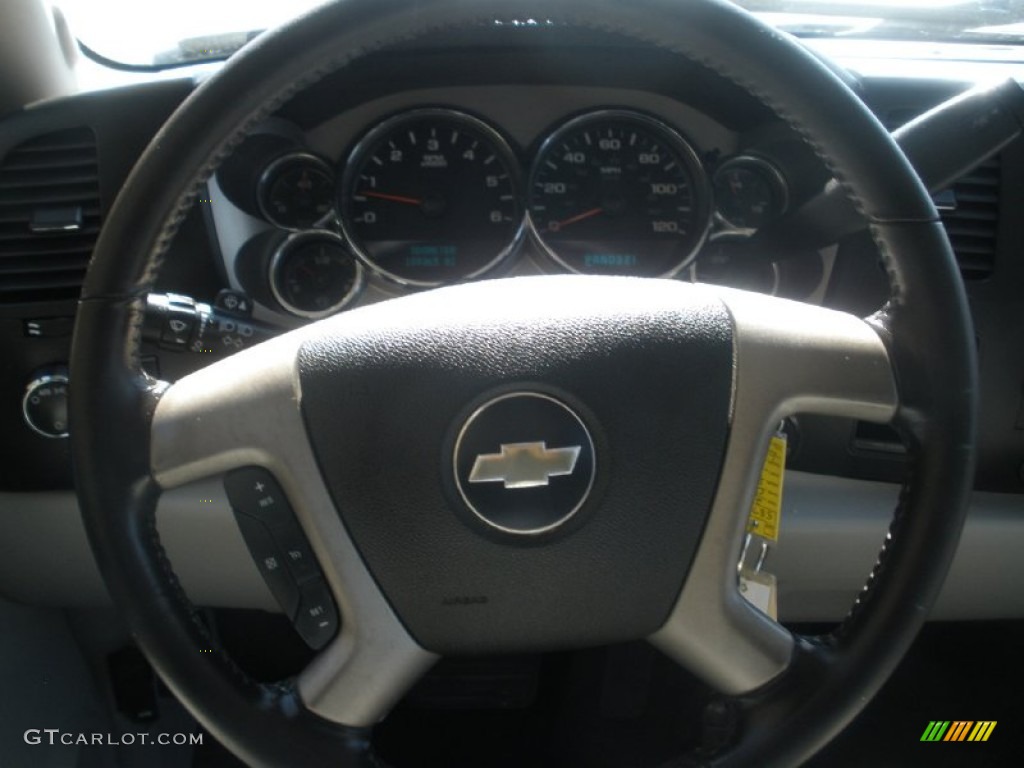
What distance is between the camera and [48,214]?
151 centimetres

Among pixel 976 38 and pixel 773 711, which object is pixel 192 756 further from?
pixel 976 38

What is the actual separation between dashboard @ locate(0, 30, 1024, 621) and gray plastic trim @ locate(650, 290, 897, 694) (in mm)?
576

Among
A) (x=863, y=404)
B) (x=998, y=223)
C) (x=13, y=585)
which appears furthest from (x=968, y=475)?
(x=13, y=585)

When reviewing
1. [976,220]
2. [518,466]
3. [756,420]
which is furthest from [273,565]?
[976,220]

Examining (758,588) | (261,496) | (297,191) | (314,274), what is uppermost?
(297,191)

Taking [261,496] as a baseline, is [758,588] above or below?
below

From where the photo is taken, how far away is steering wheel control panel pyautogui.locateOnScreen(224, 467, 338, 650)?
0.98 m

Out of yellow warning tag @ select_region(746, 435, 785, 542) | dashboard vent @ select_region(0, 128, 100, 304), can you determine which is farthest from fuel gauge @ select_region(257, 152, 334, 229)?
yellow warning tag @ select_region(746, 435, 785, 542)

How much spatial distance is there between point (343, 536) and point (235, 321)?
1.44 ft

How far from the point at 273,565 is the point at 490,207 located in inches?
31.3

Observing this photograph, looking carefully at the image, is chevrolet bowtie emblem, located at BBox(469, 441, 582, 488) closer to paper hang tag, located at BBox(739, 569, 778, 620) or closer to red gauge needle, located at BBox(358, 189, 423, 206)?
paper hang tag, located at BBox(739, 569, 778, 620)

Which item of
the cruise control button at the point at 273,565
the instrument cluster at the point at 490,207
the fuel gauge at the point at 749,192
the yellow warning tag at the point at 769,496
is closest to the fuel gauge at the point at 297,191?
the instrument cluster at the point at 490,207

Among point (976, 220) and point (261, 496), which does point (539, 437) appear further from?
point (976, 220)

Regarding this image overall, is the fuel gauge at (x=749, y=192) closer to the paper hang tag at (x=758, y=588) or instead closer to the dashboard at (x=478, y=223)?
the dashboard at (x=478, y=223)
